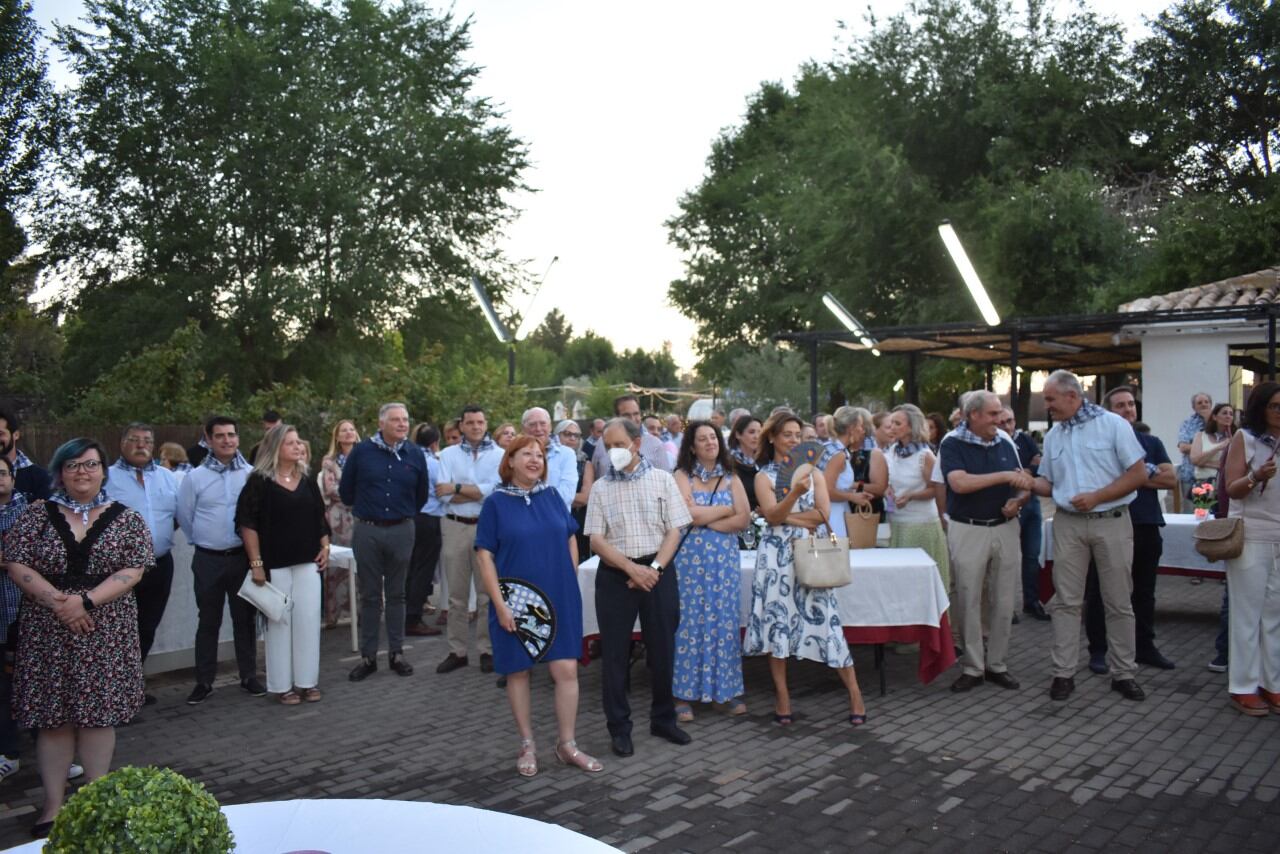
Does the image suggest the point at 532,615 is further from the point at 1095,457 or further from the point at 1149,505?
the point at 1149,505

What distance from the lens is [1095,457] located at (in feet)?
21.2

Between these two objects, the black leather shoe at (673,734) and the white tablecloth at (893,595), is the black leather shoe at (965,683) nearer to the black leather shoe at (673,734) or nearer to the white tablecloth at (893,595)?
the white tablecloth at (893,595)

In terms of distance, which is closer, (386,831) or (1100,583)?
(386,831)

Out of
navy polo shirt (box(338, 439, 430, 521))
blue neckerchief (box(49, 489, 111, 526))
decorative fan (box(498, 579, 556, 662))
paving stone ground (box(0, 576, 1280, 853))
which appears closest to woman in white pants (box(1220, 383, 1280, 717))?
paving stone ground (box(0, 576, 1280, 853))

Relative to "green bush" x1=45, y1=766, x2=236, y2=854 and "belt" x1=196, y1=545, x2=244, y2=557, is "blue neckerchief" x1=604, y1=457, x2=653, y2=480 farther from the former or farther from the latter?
"green bush" x1=45, y1=766, x2=236, y2=854

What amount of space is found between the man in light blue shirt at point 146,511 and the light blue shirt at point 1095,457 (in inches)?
237

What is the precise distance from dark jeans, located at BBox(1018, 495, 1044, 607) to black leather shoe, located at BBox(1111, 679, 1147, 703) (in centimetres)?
282

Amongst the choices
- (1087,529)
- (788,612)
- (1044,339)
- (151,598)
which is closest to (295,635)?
(151,598)

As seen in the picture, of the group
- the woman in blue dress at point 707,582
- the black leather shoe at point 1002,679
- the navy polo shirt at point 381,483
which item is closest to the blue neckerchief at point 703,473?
the woman in blue dress at point 707,582

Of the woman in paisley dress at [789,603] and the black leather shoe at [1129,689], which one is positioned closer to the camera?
the woman in paisley dress at [789,603]

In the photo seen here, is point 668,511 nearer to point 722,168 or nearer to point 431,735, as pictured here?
point 431,735

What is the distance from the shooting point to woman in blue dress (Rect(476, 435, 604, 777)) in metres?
5.30

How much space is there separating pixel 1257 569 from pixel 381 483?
19.3ft

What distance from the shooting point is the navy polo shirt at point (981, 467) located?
675 centimetres
